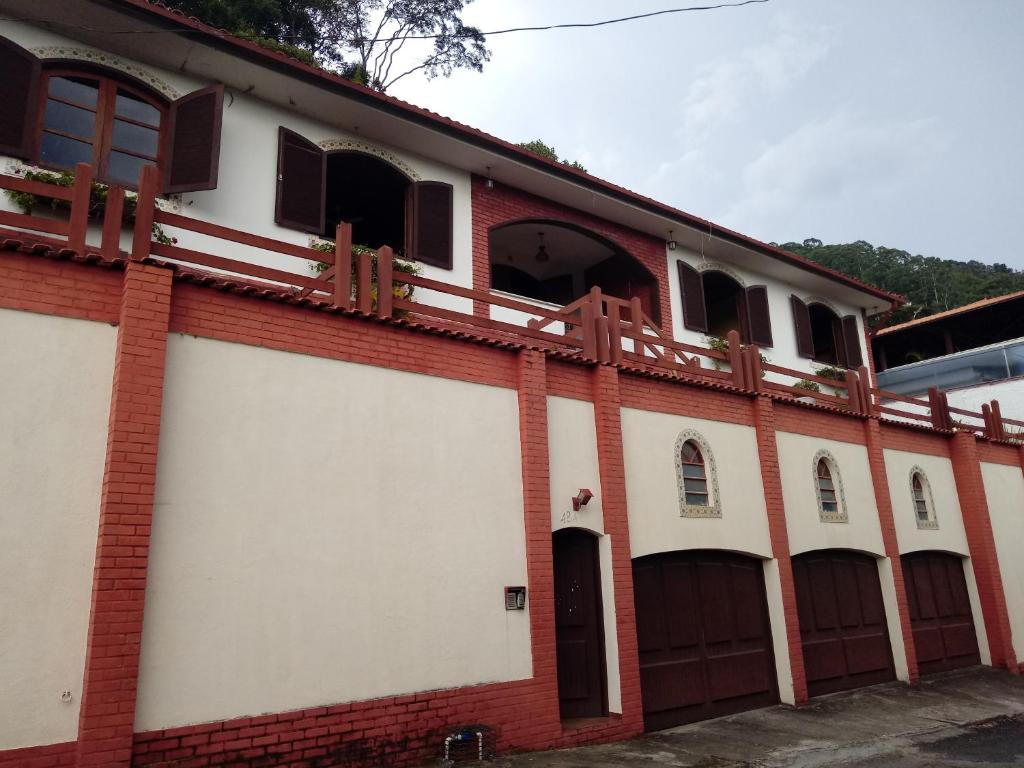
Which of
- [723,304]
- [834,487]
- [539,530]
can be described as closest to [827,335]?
[723,304]

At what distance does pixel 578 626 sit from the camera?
8508 millimetres

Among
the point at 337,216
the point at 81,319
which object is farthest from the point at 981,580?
the point at 81,319

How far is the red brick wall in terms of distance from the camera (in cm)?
1146

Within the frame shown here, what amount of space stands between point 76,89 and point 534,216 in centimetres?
663

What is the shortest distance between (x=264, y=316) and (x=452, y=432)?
7.20 ft

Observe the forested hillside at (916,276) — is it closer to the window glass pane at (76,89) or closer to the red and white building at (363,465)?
the red and white building at (363,465)

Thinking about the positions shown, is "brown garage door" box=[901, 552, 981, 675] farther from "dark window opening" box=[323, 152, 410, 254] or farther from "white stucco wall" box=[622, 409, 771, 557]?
"dark window opening" box=[323, 152, 410, 254]

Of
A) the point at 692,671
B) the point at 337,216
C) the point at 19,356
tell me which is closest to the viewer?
the point at 19,356

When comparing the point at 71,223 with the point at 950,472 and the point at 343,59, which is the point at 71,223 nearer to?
the point at 950,472

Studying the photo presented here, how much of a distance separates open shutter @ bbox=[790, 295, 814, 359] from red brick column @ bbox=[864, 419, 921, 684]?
11.3ft

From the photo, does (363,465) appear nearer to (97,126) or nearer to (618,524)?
(618,524)

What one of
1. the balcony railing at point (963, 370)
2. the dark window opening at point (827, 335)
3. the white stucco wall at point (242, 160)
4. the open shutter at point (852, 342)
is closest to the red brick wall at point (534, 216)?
the white stucco wall at point (242, 160)

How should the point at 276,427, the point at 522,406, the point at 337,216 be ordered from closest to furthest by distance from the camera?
the point at 276,427
the point at 522,406
the point at 337,216

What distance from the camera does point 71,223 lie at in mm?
6066
